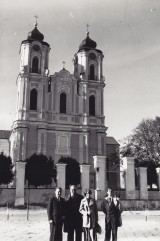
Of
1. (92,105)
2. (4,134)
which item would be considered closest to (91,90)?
(92,105)

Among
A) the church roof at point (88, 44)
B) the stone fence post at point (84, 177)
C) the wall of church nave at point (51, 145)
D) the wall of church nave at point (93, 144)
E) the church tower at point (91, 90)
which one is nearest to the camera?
the stone fence post at point (84, 177)

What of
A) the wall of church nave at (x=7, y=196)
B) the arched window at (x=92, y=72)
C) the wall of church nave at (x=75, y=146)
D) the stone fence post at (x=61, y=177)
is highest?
the arched window at (x=92, y=72)

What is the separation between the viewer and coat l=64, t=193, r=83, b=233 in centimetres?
665

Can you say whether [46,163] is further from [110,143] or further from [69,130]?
[110,143]

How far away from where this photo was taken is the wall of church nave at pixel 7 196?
1853cm

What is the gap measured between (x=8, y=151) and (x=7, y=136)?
19.3 feet

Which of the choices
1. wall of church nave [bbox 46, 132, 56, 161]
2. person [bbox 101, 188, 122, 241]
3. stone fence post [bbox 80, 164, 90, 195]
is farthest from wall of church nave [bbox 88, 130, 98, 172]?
person [bbox 101, 188, 122, 241]

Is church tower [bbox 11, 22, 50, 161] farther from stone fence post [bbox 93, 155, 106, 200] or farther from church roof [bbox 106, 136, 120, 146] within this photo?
church roof [bbox 106, 136, 120, 146]

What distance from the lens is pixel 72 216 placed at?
670 centimetres

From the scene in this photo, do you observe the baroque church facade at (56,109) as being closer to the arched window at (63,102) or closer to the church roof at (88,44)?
the arched window at (63,102)

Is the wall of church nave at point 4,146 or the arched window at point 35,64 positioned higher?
the arched window at point 35,64

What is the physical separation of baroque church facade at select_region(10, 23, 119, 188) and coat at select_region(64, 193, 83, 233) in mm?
26311

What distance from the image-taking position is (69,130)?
35531 millimetres

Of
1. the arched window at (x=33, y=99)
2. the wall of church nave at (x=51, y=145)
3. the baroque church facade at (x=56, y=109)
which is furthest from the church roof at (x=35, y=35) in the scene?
the wall of church nave at (x=51, y=145)
